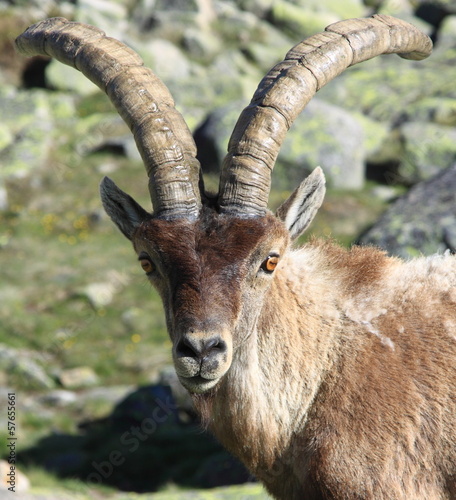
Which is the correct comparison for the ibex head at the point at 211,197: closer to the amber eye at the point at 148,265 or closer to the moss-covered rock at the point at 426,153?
the amber eye at the point at 148,265

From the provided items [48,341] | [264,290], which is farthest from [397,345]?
[48,341]

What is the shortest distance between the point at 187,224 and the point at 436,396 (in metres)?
2.46

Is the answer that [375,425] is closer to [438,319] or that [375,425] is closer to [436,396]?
[436,396]

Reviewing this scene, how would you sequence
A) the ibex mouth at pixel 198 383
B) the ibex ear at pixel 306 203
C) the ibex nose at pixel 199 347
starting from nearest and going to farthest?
the ibex nose at pixel 199 347, the ibex mouth at pixel 198 383, the ibex ear at pixel 306 203

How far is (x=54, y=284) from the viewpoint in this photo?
20875 millimetres

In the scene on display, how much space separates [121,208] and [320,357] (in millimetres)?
2319

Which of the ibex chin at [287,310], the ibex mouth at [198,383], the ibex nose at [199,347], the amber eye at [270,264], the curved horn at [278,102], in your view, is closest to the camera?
the ibex nose at [199,347]

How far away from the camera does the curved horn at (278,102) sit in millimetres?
5957

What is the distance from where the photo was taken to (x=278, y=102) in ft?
20.4

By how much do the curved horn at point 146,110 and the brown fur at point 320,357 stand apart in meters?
0.32

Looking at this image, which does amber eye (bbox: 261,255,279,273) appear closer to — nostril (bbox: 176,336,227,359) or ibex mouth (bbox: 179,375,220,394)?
nostril (bbox: 176,336,227,359)

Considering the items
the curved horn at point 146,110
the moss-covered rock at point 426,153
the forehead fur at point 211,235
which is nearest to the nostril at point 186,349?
the forehead fur at point 211,235

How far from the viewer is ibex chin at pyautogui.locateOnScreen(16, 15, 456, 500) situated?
5555 millimetres

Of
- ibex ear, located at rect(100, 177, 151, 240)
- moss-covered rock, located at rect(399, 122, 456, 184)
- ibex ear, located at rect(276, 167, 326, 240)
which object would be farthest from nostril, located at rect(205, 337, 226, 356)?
moss-covered rock, located at rect(399, 122, 456, 184)
